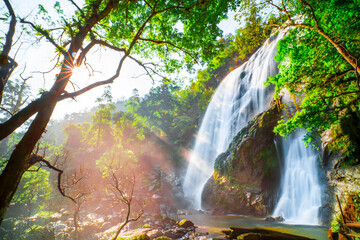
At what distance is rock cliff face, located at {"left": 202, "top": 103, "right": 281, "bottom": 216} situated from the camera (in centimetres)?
1343

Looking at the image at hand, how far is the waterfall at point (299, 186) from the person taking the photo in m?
10.4

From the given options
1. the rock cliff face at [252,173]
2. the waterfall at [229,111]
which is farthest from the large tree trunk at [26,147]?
the waterfall at [229,111]

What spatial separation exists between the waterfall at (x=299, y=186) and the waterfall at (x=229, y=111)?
19.9 feet

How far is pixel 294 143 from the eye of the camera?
1359 cm

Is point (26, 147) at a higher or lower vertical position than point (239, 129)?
lower

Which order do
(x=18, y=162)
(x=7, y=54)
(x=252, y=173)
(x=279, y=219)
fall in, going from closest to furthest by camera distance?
(x=18, y=162)
(x=7, y=54)
(x=279, y=219)
(x=252, y=173)

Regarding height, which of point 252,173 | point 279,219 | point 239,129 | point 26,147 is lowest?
point 279,219

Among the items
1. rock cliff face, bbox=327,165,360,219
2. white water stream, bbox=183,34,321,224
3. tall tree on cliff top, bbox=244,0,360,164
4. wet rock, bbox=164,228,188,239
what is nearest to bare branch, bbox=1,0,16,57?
tall tree on cliff top, bbox=244,0,360,164

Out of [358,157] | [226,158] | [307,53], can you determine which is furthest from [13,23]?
[226,158]

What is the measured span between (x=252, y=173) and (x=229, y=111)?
10586 millimetres

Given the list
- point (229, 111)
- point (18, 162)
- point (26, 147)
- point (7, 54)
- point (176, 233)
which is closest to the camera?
point (18, 162)

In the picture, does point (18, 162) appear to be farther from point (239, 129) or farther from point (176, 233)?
point (239, 129)

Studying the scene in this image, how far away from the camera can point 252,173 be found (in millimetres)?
14633

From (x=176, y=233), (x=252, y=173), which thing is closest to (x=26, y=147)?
(x=176, y=233)
